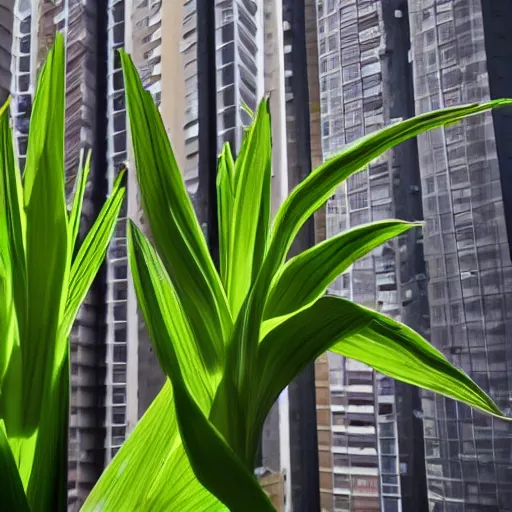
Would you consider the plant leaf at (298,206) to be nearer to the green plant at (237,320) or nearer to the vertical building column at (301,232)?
the green plant at (237,320)

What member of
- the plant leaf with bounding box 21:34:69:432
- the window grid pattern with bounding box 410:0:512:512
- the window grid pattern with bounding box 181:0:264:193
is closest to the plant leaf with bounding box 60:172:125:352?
the plant leaf with bounding box 21:34:69:432

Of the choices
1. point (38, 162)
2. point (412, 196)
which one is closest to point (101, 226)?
point (38, 162)

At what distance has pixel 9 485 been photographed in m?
0.48

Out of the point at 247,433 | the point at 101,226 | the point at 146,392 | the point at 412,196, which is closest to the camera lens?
the point at 247,433

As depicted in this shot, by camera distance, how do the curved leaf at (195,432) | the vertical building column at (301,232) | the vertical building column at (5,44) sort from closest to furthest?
the curved leaf at (195,432)
the vertical building column at (301,232)
the vertical building column at (5,44)

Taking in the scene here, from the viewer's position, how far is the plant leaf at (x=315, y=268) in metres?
0.55

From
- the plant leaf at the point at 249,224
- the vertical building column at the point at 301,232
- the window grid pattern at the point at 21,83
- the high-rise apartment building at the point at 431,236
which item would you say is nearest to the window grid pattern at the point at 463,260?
the high-rise apartment building at the point at 431,236

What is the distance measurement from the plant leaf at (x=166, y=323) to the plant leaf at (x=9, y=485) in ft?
0.44

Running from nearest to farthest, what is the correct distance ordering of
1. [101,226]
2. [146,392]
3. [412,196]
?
[101,226], [412,196], [146,392]

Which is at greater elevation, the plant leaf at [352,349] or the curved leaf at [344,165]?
the curved leaf at [344,165]

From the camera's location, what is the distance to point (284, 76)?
898mm

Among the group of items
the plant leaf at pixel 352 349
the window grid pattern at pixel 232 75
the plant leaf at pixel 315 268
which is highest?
the window grid pattern at pixel 232 75

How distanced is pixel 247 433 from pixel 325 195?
21cm

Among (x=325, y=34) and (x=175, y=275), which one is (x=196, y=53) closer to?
(x=325, y=34)
